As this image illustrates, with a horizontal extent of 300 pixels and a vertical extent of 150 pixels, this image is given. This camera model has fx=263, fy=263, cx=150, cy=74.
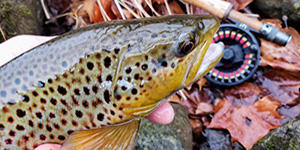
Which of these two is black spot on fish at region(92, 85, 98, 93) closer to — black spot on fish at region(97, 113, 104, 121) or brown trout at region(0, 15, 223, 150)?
brown trout at region(0, 15, 223, 150)

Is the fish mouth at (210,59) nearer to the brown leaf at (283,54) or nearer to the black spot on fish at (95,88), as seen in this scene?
A: the black spot on fish at (95,88)

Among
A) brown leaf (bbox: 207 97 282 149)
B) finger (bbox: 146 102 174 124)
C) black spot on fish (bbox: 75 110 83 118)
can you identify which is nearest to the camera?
black spot on fish (bbox: 75 110 83 118)

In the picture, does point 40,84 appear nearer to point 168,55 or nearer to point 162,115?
point 168,55

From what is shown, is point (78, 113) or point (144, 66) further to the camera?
point (78, 113)

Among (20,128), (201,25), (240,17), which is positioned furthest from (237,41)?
(20,128)

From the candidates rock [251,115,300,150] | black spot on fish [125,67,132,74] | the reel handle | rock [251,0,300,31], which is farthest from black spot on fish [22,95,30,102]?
rock [251,0,300,31]

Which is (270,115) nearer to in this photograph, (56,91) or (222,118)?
(222,118)
